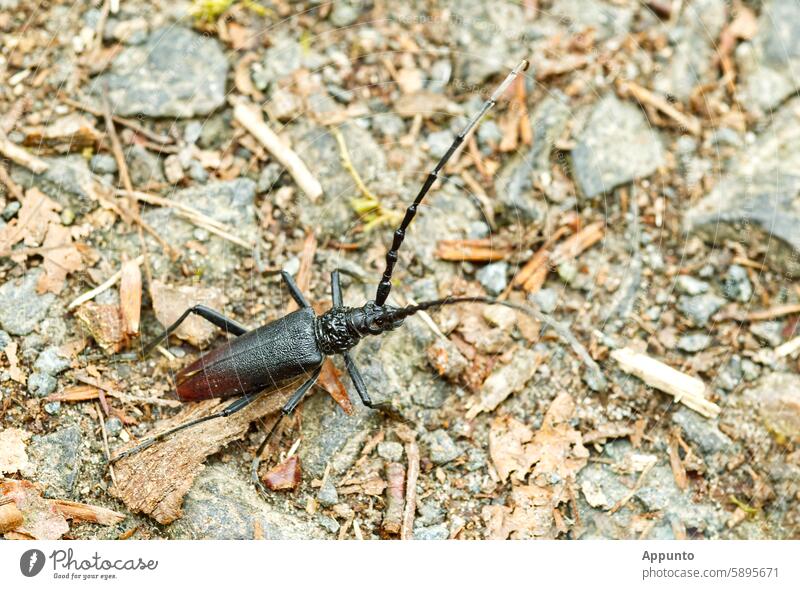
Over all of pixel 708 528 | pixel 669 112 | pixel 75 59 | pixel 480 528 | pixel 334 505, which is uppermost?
pixel 75 59

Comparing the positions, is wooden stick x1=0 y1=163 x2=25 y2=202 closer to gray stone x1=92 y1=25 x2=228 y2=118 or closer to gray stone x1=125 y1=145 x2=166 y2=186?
gray stone x1=125 y1=145 x2=166 y2=186

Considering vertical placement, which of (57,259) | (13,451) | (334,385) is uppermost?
(57,259)


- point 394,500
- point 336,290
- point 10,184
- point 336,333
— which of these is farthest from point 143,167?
point 394,500

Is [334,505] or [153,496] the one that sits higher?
[153,496]

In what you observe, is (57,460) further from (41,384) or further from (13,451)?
(41,384)

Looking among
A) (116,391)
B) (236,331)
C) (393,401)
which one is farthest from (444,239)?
(116,391)

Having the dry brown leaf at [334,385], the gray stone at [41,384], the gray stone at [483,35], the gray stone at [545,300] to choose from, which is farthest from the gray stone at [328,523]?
the gray stone at [483,35]
